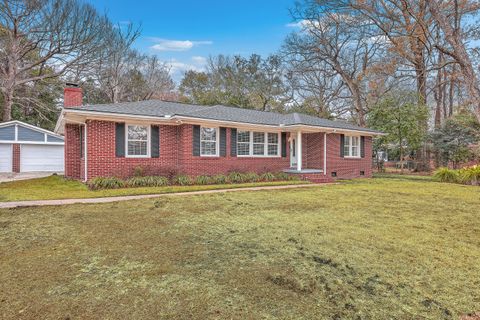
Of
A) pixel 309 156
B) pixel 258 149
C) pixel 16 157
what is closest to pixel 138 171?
pixel 258 149

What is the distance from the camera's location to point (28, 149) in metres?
18.9

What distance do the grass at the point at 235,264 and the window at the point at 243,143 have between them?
25.4 ft

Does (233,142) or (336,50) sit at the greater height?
(336,50)

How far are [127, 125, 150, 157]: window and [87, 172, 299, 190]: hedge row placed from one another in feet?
4.63

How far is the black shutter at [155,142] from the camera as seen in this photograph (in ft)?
39.2

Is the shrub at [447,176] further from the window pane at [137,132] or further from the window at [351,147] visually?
the window pane at [137,132]

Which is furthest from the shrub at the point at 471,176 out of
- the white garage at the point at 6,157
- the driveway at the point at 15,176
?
the white garage at the point at 6,157

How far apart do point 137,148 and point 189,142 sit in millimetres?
2153

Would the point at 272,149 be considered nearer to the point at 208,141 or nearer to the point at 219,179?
the point at 208,141

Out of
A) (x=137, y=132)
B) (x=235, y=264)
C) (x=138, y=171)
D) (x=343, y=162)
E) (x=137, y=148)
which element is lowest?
(x=235, y=264)

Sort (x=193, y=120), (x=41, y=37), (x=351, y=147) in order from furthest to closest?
(x=41, y=37) < (x=351, y=147) < (x=193, y=120)

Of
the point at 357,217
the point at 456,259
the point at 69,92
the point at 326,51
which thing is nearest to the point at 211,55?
the point at 326,51

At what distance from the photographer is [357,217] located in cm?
598

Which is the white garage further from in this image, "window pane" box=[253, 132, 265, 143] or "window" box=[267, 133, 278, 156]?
"window" box=[267, 133, 278, 156]
